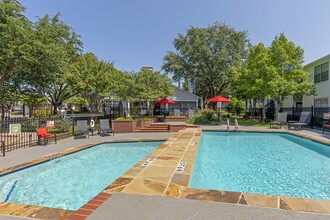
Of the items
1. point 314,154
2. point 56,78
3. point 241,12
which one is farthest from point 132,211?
point 241,12

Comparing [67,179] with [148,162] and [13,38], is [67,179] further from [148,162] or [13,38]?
[13,38]

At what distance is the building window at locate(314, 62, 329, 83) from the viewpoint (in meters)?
16.2

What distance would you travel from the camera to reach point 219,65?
28609 mm

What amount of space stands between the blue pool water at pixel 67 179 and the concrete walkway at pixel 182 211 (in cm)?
182

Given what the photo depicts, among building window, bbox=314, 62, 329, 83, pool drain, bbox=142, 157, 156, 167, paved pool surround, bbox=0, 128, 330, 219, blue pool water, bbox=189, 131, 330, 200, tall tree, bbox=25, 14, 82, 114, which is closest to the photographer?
paved pool surround, bbox=0, 128, 330, 219

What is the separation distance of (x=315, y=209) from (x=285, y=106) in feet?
83.3

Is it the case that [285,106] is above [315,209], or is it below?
above

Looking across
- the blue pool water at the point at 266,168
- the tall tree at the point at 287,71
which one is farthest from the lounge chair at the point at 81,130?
the tall tree at the point at 287,71

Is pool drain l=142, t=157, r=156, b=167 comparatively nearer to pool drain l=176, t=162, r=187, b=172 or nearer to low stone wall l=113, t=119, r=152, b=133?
pool drain l=176, t=162, r=187, b=172

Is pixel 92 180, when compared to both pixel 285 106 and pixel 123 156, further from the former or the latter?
pixel 285 106

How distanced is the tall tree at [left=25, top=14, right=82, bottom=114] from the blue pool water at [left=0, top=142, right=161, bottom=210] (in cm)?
859

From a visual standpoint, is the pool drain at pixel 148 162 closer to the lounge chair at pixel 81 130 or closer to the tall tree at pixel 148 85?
the lounge chair at pixel 81 130

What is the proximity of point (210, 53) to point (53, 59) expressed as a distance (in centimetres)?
2114

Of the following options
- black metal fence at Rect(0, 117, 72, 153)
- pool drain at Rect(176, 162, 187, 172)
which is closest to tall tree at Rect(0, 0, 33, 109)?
black metal fence at Rect(0, 117, 72, 153)
